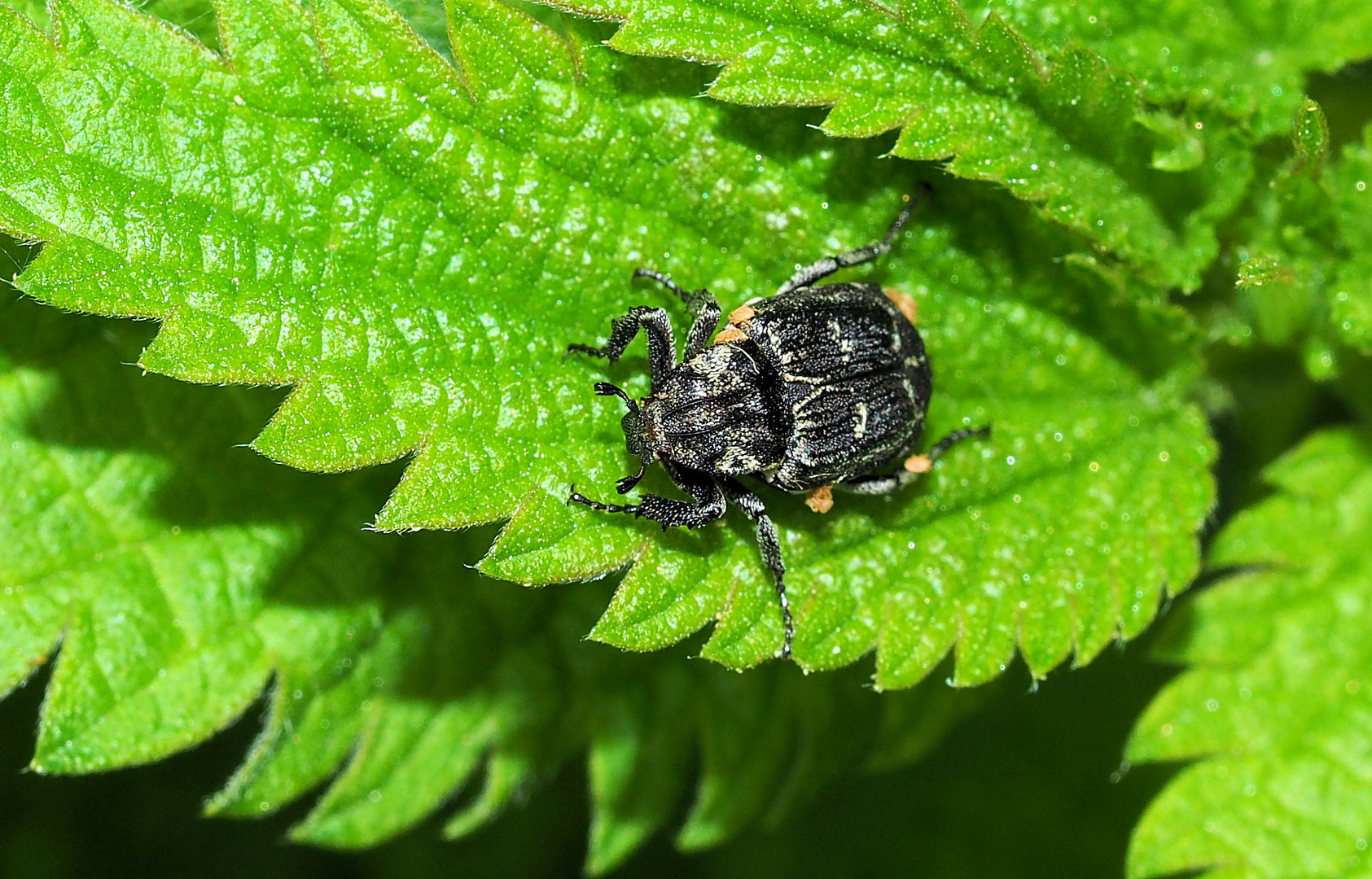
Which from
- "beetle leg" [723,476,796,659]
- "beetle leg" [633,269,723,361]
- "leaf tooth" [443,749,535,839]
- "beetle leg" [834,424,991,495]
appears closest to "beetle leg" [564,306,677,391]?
"beetle leg" [633,269,723,361]

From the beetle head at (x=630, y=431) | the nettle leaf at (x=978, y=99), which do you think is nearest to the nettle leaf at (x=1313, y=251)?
the nettle leaf at (x=978, y=99)

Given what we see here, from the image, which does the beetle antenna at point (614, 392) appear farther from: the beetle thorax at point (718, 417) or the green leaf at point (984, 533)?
the green leaf at point (984, 533)

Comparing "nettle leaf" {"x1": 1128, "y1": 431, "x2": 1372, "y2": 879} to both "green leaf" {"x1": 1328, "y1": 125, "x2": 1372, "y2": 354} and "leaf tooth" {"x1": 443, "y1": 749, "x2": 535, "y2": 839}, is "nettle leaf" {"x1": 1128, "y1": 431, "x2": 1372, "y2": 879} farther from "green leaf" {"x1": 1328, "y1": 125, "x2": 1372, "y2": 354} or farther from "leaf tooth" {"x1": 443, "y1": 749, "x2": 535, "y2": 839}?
"leaf tooth" {"x1": 443, "y1": 749, "x2": 535, "y2": 839}

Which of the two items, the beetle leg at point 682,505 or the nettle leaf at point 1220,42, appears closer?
the beetle leg at point 682,505

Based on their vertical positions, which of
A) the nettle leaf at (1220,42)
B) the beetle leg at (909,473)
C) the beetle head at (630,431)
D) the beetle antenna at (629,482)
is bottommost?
the beetle leg at (909,473)

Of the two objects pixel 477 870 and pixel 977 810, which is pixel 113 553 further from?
pixel 977 810
